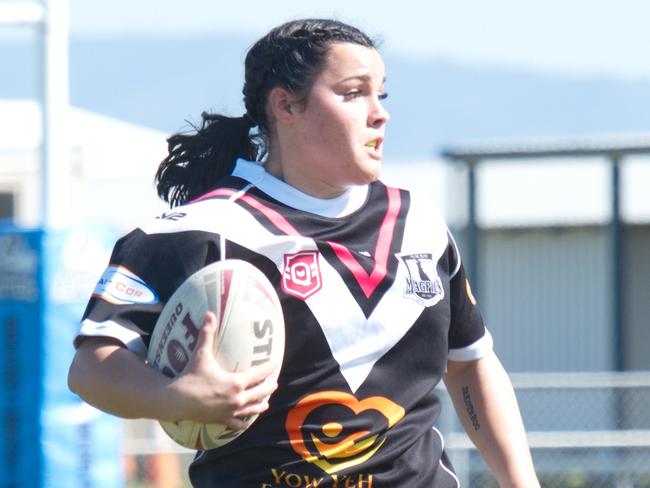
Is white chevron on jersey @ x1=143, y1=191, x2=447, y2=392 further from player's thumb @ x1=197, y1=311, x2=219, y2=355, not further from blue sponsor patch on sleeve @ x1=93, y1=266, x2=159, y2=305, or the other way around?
player's thumb @ x1=197, y1=311, x2=219, y2=355

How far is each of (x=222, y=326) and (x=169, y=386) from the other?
0.16 m

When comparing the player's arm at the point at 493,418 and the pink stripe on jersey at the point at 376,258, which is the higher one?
the pink stripe on jersey at the point at 376,258

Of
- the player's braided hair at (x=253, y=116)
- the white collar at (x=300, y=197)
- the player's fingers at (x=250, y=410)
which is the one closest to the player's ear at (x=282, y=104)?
the player's braided hair at (x=253, y=116)

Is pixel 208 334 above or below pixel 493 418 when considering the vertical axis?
above

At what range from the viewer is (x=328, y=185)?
3412 millimetres

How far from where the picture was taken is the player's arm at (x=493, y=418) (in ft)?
11.8

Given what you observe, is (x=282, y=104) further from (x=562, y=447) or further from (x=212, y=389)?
(x=562, y=447)

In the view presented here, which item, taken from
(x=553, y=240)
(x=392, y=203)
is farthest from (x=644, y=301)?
(x=392, y=203)

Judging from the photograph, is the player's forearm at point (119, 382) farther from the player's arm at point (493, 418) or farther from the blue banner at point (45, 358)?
the blue banner at point (45, 358)

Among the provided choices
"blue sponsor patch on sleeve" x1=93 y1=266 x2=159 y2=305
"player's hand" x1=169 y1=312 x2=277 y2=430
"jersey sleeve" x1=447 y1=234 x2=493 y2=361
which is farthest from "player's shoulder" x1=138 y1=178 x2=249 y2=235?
"jersey sleeve" x1=447 y1=234 x2=493 y2=361

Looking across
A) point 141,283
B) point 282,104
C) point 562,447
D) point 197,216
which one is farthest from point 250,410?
point 562,447

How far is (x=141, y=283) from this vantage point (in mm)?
3139

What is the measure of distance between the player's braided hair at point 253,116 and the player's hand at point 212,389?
77cm

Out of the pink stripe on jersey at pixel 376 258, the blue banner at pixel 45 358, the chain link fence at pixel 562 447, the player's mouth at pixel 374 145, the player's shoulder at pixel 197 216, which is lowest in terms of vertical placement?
the chain link fence at pixel 562 447
